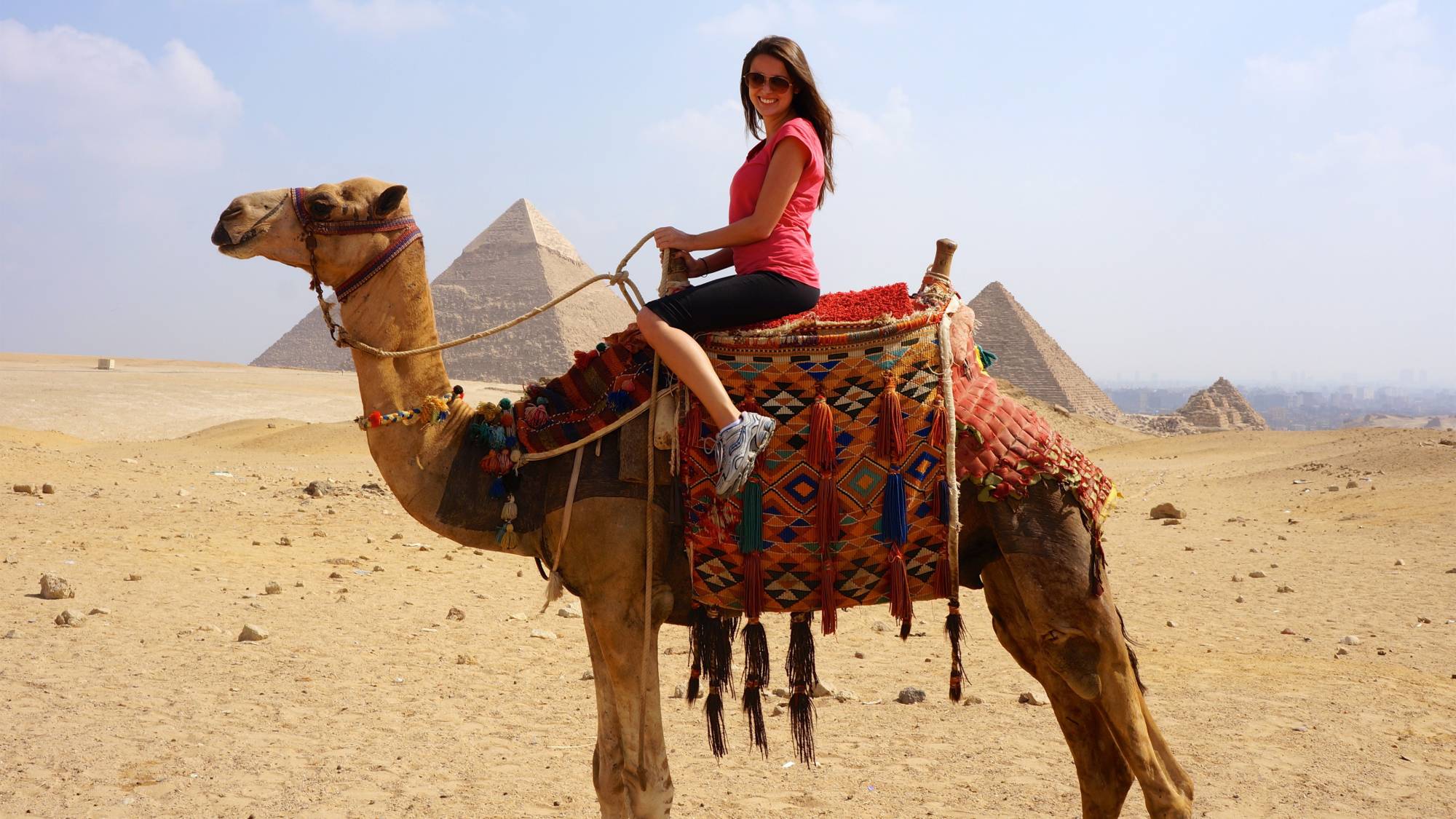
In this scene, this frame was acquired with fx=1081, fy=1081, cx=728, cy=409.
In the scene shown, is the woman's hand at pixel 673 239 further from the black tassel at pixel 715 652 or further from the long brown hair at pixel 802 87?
the black tassel at pixel 715 652

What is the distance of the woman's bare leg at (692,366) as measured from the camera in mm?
3334

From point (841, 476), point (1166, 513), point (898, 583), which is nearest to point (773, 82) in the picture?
point (841, 476)

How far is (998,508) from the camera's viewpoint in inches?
140

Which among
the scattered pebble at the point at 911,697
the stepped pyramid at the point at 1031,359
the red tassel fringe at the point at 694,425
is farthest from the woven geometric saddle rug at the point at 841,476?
the stepped pyramid at the point at 1031,359

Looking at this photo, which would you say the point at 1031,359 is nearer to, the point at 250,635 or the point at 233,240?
the point at 250,635

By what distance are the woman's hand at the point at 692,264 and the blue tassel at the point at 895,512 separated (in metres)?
1.03

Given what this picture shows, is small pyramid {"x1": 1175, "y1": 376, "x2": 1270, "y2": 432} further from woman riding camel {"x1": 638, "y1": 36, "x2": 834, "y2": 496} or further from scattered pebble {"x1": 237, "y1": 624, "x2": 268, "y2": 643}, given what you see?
woman riding camel {"x1": 638, "y1": 36, "x2": 834, "y2": 496}

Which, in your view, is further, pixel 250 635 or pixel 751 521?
pixel 250 635

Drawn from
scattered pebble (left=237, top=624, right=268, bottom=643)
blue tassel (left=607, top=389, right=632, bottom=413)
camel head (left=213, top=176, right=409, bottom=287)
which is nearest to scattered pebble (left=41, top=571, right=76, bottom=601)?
scattered pebble (left=237, top=624, right=268, bottom=643)

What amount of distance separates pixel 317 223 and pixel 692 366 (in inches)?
52.9

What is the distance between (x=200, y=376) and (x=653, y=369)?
51897 mm

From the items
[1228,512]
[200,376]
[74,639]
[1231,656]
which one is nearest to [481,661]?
[74,639]

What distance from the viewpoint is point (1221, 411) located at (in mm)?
52656

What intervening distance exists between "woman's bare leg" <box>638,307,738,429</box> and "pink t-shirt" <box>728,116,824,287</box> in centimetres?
39
